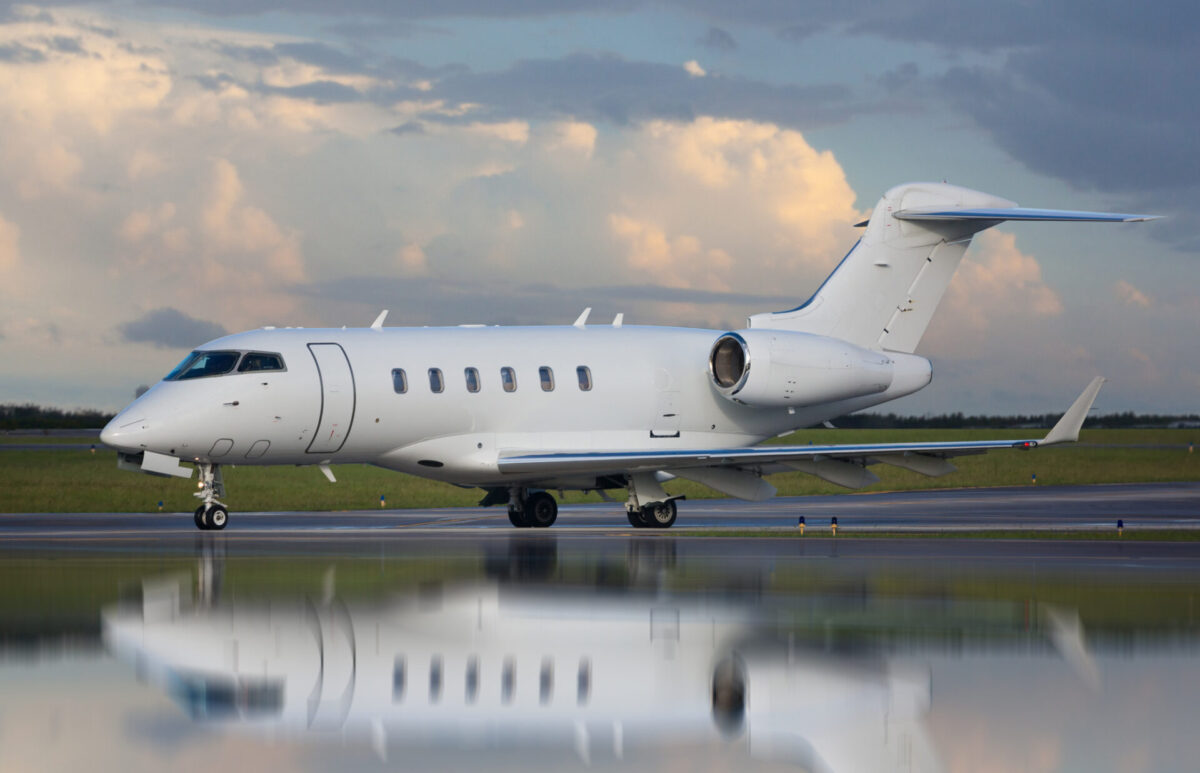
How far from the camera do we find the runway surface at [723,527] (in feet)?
66.3

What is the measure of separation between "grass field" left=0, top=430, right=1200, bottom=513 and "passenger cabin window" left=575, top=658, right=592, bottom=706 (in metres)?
25.1

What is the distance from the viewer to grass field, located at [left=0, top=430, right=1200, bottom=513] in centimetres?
3503

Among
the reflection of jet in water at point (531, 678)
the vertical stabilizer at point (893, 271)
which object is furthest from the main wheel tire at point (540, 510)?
the reflection of jet in water at point (531, 678)

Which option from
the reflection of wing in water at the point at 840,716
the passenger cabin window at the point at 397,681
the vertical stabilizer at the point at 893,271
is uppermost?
the vertical stabilizer at the point at 893,271

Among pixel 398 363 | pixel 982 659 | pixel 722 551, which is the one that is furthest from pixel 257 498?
pixel 982 659

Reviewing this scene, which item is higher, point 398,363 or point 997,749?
point 398,363

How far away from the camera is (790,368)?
1088 inches

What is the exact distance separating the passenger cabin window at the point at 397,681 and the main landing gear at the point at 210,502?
14.5 metres

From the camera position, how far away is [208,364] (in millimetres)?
24438

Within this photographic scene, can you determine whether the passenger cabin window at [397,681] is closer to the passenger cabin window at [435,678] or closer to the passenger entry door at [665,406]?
the passenger cabin window at [435,678]

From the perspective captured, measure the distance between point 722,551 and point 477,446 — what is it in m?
7.58

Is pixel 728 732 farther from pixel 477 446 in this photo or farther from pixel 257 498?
pixel 257 498

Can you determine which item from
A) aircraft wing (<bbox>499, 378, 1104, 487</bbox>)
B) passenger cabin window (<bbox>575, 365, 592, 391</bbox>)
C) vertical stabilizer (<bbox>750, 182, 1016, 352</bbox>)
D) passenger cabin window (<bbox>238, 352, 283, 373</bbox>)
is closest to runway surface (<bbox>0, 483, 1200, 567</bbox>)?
aircraft wing (<bbox>499, 378, 1104, 487</bbox>)

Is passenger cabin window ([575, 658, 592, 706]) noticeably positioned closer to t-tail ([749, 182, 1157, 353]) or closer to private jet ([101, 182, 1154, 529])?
private jet ([101, 182, 1154, 529])
